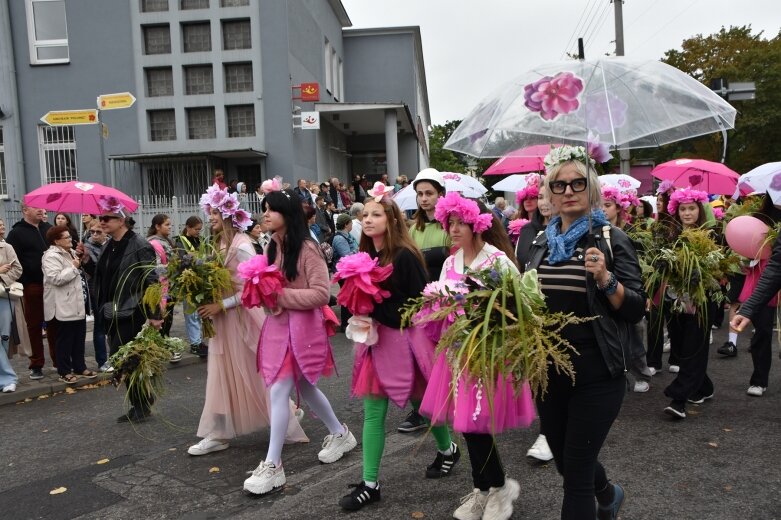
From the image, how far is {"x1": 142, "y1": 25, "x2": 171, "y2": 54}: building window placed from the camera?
21719 mm

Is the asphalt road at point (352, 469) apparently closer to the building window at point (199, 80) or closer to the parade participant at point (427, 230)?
the parade participant at point (427, 230)

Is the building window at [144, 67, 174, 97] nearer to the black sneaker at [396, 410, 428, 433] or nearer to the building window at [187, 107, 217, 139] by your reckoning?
the building window at [187, 107, 217, 139]

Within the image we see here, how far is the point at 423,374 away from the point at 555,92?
194 centimetres

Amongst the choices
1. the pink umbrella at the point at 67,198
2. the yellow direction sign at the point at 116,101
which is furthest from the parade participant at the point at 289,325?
the yellow direction sign at the point at 116,101

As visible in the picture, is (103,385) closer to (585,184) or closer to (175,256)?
(175,256)

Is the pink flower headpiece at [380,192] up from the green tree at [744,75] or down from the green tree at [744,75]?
down

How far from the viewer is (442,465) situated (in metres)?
4.38

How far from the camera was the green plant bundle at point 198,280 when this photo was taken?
4.77 metres

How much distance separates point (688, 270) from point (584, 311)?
9.91 feet

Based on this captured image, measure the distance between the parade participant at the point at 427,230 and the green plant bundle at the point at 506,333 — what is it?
2188mm

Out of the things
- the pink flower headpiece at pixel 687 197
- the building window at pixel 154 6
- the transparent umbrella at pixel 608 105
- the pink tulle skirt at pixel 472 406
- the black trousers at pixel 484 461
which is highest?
the building window at pixel 154 6

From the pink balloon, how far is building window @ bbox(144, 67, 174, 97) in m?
20.2

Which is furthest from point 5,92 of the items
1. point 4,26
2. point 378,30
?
point 378,30

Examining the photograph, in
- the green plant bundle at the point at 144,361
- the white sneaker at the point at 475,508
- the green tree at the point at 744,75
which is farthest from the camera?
the green tree at the point at 744,75
